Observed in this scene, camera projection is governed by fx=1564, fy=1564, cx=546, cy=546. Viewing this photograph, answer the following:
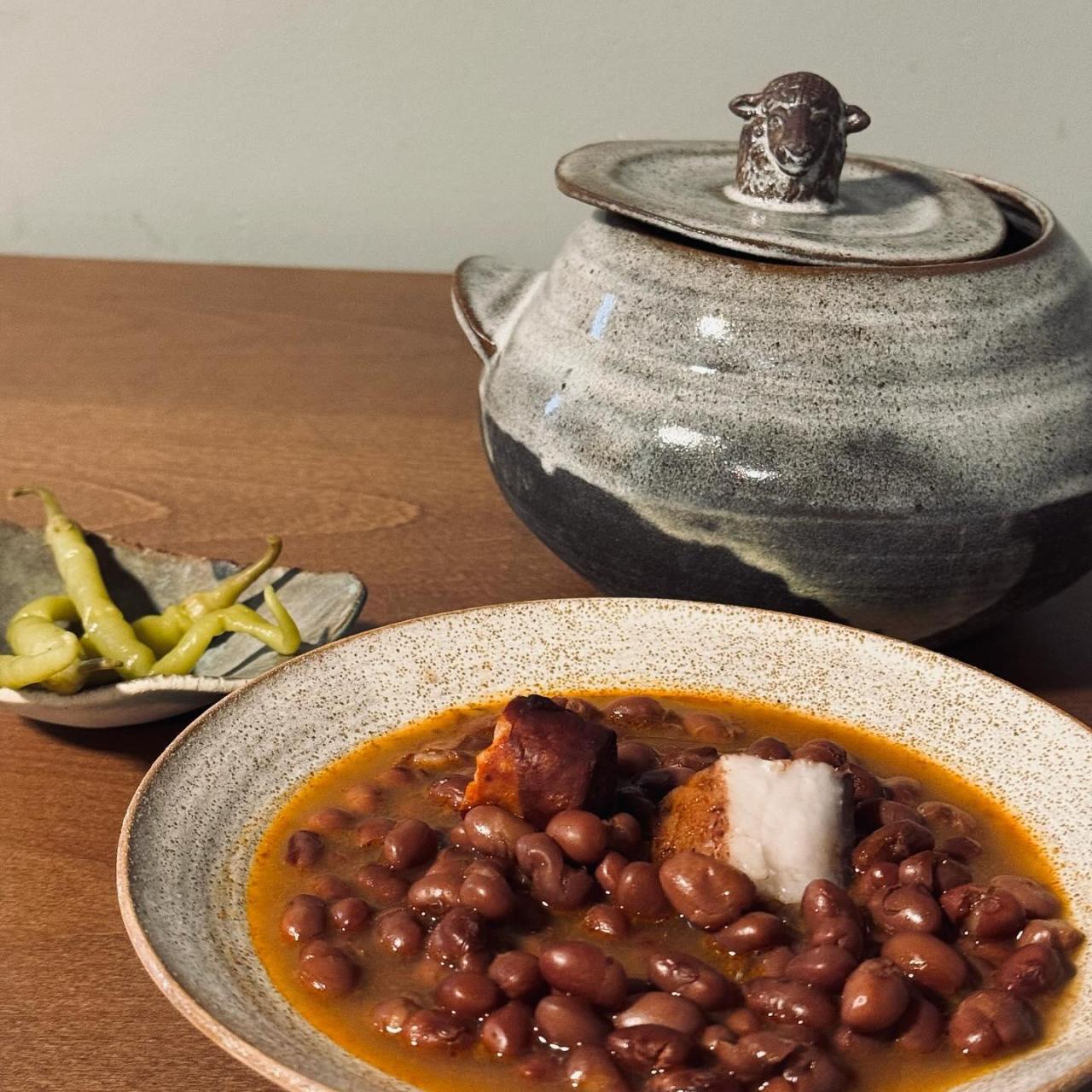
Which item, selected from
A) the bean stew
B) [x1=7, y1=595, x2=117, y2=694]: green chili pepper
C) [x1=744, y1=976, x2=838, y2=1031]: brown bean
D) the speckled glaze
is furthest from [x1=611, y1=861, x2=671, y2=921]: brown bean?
[x1=7, y1=595, x2=117, y2=694]: green chili pepper

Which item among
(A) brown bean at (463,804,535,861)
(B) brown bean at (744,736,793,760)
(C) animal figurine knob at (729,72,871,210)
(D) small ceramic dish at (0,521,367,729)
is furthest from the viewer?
(C) animal figurine knob at (729,72,871,210)

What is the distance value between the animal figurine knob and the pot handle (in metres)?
0.27

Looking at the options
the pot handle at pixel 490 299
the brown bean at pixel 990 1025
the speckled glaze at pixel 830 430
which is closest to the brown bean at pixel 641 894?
the brown bean at pixel 990 1025

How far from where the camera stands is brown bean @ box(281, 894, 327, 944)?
Result: 103cm

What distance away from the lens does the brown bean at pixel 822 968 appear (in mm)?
978

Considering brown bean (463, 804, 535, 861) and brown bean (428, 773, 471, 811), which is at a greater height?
brown bean (463, 804, 535, 861)

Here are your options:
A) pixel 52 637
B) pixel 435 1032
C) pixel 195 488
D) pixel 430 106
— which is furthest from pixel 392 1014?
pixel 430 106

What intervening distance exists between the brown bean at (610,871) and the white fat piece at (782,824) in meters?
0.08

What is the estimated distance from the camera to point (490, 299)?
1636 millimetres

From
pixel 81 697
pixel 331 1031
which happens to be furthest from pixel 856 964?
pixel 81 697

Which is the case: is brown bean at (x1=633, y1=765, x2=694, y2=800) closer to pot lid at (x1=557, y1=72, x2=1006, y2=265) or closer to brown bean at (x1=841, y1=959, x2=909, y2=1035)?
brown bean at (x1=841, y1=959, x2=909, y2=1035)

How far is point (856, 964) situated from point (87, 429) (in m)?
1.44

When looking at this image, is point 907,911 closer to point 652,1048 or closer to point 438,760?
point 652,1048

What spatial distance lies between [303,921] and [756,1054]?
0.31 m
